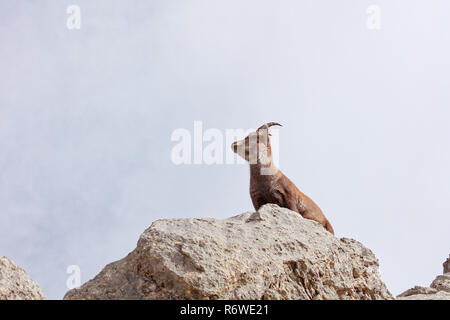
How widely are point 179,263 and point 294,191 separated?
173 inches

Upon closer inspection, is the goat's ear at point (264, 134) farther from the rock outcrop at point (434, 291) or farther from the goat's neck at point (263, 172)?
the rock outcrop at point (434, 291)

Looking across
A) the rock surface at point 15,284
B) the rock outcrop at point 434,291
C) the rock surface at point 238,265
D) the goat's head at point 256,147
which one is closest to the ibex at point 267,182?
the goat's head at point 256,147

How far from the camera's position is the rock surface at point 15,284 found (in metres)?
4.84

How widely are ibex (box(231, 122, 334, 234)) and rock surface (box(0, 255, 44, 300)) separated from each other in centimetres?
455

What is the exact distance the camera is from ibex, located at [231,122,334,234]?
351 inches

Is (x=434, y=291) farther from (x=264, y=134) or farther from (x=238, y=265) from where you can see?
(x=238, y=265)

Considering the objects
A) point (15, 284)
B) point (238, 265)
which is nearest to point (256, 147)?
point (238, 265)

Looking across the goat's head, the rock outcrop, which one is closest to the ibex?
the goat's head

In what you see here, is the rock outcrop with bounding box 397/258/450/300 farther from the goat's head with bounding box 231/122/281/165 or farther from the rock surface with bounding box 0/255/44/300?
the rock surface with bounding box 0/255/44/300

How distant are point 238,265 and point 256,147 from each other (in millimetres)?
4185
